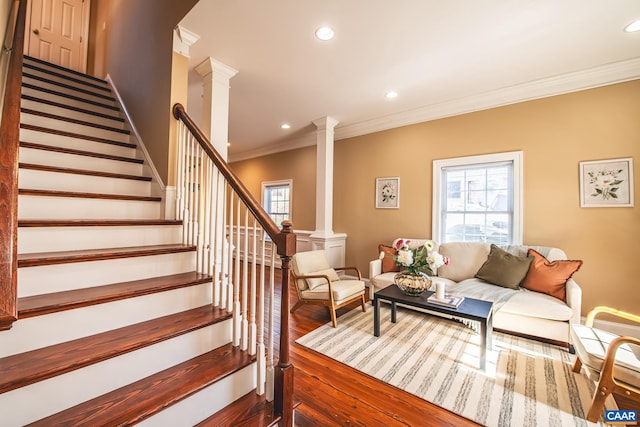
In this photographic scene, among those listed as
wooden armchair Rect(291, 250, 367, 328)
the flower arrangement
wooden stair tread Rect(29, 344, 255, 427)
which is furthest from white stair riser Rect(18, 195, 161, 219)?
the flower arrangement

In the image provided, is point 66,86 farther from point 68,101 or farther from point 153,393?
point 153,393

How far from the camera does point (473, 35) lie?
226 centimetres

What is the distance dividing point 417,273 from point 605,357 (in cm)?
133

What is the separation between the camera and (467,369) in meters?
2.06

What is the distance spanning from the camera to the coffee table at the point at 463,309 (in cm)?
204

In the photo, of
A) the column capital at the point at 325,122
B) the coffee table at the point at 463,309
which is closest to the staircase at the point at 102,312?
the coffee table at the point at 463,309

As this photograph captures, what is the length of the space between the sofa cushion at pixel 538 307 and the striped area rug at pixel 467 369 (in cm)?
32

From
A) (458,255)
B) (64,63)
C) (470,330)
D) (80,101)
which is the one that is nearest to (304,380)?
(470,330)

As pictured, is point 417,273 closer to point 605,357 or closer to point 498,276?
point 498,276

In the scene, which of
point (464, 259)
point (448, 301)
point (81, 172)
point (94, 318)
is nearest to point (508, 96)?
point (464, 259)

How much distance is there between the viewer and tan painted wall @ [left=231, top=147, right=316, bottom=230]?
5.28 meters

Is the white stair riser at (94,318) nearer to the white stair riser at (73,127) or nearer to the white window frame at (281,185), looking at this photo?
the white stair riser at (73,127)

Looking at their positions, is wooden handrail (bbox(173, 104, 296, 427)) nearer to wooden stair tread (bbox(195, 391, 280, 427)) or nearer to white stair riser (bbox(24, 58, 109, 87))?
wooden stair tread (bbox(195, 391, 280, 427))

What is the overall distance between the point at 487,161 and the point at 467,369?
2609 millimetres
